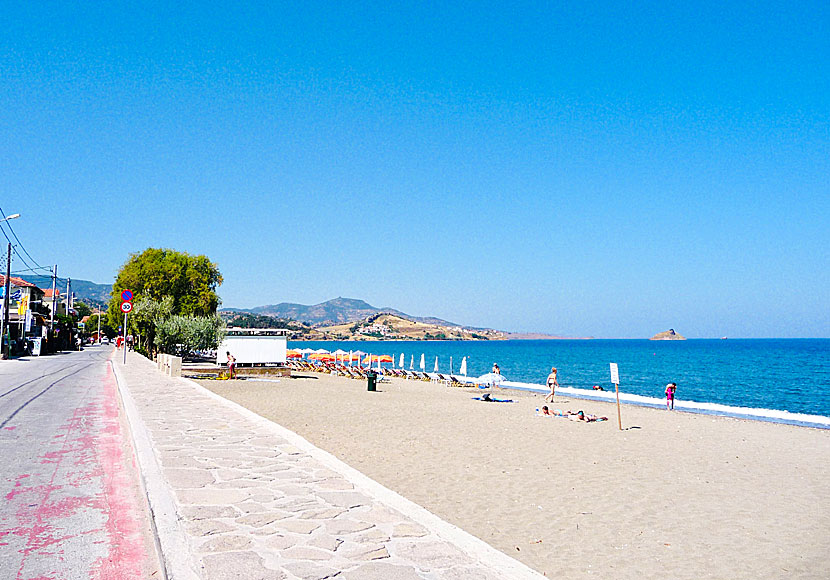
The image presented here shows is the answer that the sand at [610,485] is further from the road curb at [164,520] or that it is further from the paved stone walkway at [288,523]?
the road curb at [164,520]

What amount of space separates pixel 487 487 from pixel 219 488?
3595mm

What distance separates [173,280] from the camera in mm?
56312

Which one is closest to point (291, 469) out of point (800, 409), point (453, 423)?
point (453, 423)

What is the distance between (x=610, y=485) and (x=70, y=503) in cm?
670

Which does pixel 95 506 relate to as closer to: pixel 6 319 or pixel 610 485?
pixel 610 485

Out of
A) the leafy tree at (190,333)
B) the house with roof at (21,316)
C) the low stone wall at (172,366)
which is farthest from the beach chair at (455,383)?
the house with roof at (21,316)

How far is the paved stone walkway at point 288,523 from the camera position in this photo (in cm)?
420

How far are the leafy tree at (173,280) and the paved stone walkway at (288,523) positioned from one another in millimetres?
48496

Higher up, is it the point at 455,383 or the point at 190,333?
the point at 190,333

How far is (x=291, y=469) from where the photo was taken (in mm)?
7344

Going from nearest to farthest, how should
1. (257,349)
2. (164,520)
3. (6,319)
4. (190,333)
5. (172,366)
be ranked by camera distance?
(164,520)
(172,366)
(257,349)
(190,333)
(6,319)

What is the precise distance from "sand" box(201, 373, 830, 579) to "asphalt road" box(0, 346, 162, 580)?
3.12m

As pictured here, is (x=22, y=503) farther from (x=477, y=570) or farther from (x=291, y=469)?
(x=477, y=570)

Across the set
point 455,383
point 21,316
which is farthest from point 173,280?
point 455,383
